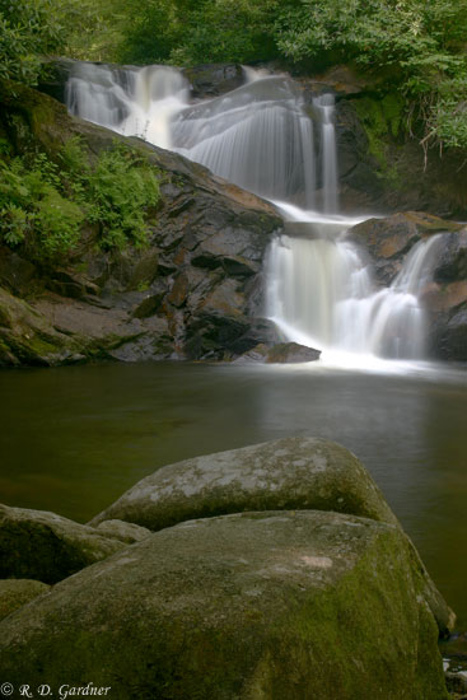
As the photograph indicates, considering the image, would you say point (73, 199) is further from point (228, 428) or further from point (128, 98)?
point (128, 98)

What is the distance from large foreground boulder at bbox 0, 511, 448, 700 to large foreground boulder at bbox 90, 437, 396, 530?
0.72 m

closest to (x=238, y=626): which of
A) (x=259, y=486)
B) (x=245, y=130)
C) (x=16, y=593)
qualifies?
(x=16, y=593)

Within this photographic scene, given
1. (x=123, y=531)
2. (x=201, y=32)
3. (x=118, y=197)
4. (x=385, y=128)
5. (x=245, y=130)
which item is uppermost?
(x=201, y=32)

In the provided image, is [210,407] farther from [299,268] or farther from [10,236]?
[299,268]

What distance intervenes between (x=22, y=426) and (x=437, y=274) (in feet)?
32.7

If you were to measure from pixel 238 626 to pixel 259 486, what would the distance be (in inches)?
57.0

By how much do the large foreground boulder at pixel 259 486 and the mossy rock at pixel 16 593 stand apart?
99 centimetres

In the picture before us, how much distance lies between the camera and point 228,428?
6.23 m

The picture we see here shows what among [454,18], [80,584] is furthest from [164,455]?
[454,18]

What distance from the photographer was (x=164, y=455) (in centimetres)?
513

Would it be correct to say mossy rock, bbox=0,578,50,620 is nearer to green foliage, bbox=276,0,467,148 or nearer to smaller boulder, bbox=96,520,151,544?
smaller boulder, bbox=96,520,151,544

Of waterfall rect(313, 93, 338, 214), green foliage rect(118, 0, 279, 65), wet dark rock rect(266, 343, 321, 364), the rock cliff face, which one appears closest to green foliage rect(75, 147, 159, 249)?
the rock cliff face

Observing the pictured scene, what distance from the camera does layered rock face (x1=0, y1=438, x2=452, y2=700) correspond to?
146cm

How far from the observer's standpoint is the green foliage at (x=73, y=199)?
1014 centimetres
